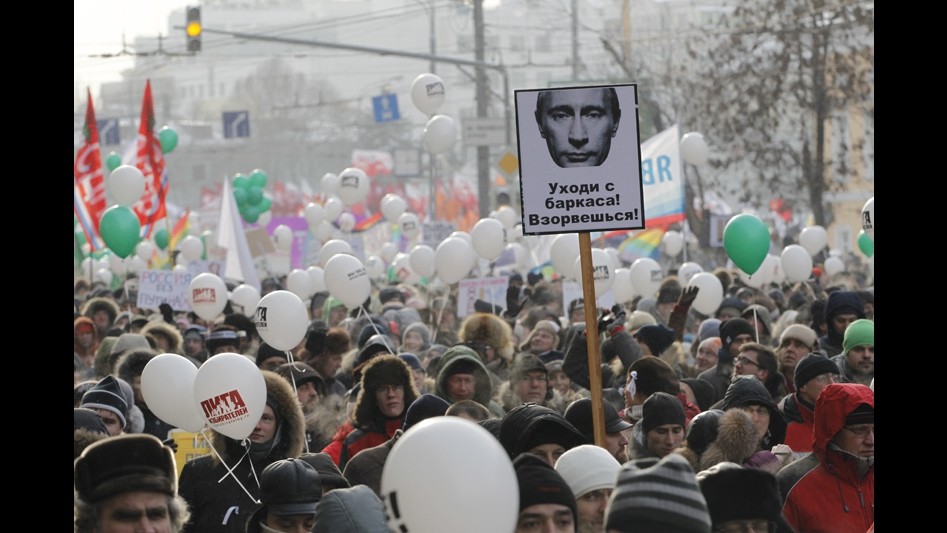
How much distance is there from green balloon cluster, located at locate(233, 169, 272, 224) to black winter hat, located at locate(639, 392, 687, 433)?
23178 mm

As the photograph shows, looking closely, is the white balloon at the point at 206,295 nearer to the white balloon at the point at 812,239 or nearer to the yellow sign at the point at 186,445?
the yellow sign at the point at 186,445

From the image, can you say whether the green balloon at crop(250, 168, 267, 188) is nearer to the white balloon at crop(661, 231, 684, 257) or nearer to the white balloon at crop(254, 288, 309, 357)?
the white balloon at crop(661, 231, 684, 257)

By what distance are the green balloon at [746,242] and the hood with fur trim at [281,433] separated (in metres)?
5.39

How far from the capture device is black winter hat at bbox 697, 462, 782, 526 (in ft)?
15.5

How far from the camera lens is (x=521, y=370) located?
8.38 meters

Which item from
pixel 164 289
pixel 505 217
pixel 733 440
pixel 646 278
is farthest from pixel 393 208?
pixel 733 440

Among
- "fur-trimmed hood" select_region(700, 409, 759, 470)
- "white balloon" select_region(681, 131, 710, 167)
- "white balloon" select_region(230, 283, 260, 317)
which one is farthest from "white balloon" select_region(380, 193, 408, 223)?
"fur-trimmed hood" select_region(700, 409, 759, 470)

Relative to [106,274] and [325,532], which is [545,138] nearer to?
[325,532]

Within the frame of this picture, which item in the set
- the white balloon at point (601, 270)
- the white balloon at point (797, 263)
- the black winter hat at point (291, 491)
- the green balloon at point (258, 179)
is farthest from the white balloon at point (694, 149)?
the black winter hat at point (291, 491)

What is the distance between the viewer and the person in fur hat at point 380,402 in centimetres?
737
